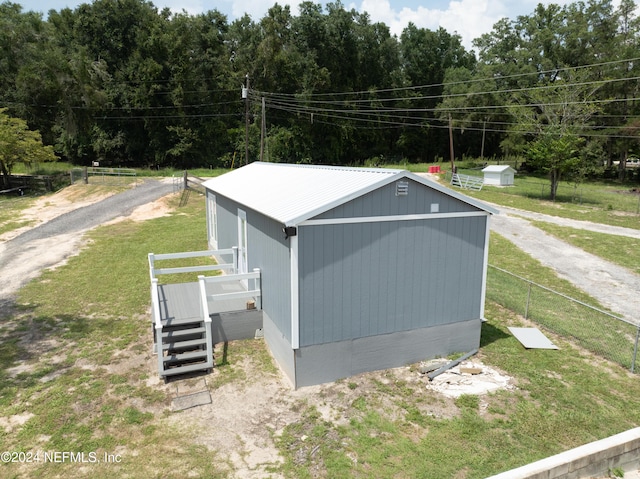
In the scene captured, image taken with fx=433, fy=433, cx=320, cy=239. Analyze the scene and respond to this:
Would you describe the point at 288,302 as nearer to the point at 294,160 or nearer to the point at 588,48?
the point at 294,160

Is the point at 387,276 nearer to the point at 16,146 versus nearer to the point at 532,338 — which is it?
the point at 532,338

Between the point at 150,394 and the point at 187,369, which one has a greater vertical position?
the point at 187,369

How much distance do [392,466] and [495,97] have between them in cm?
5157

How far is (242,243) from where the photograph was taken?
12195 millimetres

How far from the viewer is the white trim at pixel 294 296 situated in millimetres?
7598

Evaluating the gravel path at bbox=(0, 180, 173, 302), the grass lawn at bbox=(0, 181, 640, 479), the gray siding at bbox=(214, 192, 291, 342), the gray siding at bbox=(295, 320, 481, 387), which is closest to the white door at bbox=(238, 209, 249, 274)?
the gray siding at bbox=(214, 192, 291, 342)

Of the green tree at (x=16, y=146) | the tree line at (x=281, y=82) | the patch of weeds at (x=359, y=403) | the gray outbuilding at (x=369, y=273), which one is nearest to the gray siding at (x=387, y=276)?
the gray outbuilding at (x=369, y=273)

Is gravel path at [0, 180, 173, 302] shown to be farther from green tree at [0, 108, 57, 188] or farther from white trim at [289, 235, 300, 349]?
green tree at [0, 108, 57, 188]

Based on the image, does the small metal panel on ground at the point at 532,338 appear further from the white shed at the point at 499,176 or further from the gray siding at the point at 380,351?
the white shed at the point at 499,176

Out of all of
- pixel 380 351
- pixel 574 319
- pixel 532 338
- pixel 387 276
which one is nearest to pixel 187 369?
pixel 380 351

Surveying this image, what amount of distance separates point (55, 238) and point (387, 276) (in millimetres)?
18074

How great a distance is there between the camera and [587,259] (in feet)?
56.0

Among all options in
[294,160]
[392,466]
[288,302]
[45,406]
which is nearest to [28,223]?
[45,406]

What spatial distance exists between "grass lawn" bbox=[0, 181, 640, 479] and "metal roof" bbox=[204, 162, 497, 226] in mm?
3194
